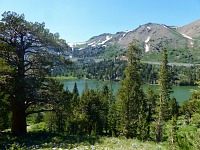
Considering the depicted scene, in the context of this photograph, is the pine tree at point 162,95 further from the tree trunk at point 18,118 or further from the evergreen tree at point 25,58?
the tree trunk at point 18,118

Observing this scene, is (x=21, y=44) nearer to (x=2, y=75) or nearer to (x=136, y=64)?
(x=2, y=75)

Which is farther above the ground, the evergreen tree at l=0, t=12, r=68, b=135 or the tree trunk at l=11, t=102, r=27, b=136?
the evergreen tree at l=0, t=12, r=68, b=135

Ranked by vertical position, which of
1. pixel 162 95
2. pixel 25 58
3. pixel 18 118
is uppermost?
pixel 25 58

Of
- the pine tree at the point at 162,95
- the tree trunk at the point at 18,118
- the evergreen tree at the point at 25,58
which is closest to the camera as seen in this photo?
the evergreen tree at the point at 25,58

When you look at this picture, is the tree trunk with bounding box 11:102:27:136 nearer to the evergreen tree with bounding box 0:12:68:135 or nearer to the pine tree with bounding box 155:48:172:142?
the evergreen tree with bounding box 0:12:68:135

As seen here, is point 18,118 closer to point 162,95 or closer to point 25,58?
point 25,58

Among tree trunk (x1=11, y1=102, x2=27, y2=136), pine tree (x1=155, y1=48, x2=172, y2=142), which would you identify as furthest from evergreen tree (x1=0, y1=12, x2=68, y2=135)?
pine tree (x1=155, y1=48, x2=172, y2=142)

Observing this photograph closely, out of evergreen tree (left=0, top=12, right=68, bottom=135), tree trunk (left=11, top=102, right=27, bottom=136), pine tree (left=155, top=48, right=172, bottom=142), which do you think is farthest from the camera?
pine tree (left=155, top=48, right=172, bottom=142)

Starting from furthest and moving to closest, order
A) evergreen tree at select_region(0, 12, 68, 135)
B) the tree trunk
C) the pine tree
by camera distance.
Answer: the pine tree < the tree trunk < evergreen tree at select_region(0, 12, 68, 135)

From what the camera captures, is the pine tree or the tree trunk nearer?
the tree trunk

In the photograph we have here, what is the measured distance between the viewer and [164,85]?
5516 cm

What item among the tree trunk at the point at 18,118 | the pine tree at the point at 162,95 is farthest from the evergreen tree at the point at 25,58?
the pine tree at the point at 162,95

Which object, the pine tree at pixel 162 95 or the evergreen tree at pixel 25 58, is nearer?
the evergreen tree at pixel 25 58

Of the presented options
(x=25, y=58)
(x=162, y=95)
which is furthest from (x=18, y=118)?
(x=162, y=95)
